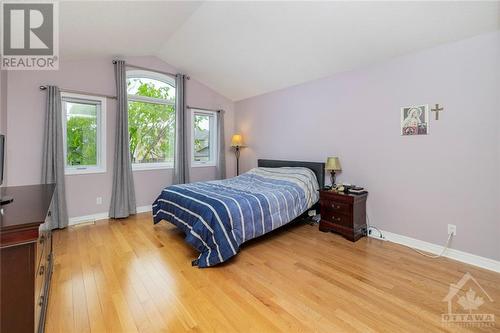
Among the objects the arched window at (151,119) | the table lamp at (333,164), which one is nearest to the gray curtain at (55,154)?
the arched window at (151,119)

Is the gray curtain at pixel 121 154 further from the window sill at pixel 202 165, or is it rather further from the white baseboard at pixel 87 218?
the window sill at pixel 202 165

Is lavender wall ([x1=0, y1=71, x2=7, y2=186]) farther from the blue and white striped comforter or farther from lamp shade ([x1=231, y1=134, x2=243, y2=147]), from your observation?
lamp shade ([x1=231, y1=134, x2=243, y2=147])

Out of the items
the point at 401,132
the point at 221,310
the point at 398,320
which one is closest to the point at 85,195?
the point at 221,310

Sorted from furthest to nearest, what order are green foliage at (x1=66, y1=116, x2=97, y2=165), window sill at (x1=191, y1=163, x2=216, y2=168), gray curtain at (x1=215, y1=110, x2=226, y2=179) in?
gray curtain at (x1=215, y1=110, x2=226, y2=179) → window sill at (x1=191, y1=163, x2=216, y2=168) → green foliage at (x1=66, y1=116, x2=97, y2=165)

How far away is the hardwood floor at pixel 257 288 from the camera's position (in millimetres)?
1632

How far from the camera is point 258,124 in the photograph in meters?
5.07

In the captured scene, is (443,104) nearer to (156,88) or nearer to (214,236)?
(214,236)

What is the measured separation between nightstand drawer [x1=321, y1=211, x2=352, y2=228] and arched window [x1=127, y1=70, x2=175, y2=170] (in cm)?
308

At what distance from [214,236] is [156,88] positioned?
346cm

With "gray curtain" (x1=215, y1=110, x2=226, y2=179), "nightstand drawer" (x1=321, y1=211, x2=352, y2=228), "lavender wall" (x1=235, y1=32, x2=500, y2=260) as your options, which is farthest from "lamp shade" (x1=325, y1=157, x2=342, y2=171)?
"gray curtain" (x1=215, y1=110, x2=226, y2=179)

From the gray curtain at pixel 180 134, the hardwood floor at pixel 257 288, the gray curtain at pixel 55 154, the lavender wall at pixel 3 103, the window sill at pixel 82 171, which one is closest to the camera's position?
the hardwood floor at pixel 257 288

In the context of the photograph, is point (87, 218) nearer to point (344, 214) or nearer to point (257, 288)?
point (257, 288)

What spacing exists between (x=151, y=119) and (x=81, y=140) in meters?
1.22

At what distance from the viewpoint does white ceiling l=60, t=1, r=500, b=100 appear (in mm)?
2355
